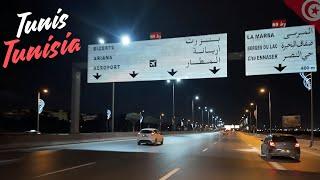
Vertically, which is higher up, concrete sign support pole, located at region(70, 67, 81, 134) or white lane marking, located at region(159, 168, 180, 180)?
concrete sign support pole, located at region(70, 67, 81, 134)

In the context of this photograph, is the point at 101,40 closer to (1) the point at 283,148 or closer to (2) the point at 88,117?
(1) the point at 283,148

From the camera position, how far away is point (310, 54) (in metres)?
34.5

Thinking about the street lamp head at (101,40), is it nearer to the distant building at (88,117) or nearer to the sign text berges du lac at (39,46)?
the sign text berges du lac at (39,46)

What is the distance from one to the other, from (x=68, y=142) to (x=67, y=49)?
959 centimetres

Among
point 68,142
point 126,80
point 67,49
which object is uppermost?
point 67,49

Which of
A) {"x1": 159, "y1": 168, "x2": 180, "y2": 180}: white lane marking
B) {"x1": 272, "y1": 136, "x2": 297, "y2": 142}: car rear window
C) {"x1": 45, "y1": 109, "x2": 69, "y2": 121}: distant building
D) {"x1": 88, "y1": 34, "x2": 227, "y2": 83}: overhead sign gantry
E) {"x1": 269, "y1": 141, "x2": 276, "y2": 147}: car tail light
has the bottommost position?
{"x1": 159, "y1": 168, "x2": 180, "y2": 180}: white lane marking

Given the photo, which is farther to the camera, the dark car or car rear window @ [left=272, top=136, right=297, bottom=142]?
car rear window @ [left=272, top=136, right=297, bottom=142]

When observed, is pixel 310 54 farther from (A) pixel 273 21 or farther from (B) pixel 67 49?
(B) pixel 67 49

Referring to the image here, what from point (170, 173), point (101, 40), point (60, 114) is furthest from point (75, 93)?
point (60, 114)

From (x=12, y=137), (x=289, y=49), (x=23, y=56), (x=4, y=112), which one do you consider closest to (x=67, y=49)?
(x=23, y=56)

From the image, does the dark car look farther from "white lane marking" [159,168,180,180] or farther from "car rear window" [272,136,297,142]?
"white lane marking" [159,168,180,180]

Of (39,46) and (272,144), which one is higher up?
(39,46)

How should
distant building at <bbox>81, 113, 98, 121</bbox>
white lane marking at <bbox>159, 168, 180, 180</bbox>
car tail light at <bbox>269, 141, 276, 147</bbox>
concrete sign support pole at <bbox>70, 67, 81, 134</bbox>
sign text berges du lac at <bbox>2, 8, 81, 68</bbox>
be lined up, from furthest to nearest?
distant building at <bbox>81, 113, 98, 121</bbox> → concrete sign support pole at <bbox>70, 67, 81, 134</bbox> → sign text berges du lac at <bbox>2, 8, 81, 68</bbox> → car tail light at <bbox>269, 141, 276, 147</bbox> → white lane marking at <bbox>159, 168, 180, 180</bbox>

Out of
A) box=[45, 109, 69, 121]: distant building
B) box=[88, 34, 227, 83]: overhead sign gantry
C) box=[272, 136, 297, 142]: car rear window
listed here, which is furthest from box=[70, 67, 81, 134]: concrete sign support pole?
box=[45, 109, 69, 121]: distant building
